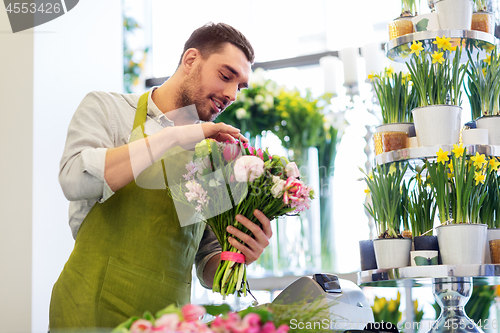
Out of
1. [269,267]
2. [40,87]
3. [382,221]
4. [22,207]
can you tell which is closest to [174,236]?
[382,221]

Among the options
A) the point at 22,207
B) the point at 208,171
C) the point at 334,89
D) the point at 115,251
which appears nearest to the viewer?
the point at 208,171

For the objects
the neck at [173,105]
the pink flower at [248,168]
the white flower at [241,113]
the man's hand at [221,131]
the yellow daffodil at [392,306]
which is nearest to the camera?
the pink flower at [248,168]

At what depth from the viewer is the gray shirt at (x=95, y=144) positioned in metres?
1.21

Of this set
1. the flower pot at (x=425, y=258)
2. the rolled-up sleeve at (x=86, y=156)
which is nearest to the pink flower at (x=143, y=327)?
the rolled-up sleeve at (x=86, y=156)

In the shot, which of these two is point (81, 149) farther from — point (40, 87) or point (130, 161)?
point (40, 87)

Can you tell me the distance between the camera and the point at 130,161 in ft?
3.97

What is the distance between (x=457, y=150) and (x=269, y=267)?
199 centimetres

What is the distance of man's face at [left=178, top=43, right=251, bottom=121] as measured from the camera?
157 cm

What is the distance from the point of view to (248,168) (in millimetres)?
1134

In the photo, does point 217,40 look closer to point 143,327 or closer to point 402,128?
point 402,128

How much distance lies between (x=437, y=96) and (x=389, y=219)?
16.1 inches

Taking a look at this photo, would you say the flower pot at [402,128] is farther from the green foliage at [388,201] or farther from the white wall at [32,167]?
the white wall at [32,167]

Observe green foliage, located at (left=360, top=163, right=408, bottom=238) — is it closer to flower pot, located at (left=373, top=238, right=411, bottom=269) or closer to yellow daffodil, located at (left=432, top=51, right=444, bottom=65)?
flower pot, located at (left=373, top=238, right=411, bottom=269)

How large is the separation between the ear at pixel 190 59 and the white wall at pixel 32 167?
865 millimetres
